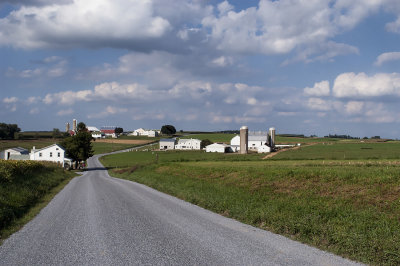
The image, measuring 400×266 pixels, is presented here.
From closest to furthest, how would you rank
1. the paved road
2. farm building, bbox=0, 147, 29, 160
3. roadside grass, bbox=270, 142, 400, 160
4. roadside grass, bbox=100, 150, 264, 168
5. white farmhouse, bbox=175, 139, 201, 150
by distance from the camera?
the paved road, roadside grass, bbox=270, 142, 400, 160, roadside grass, bbox=100, 150, 264, 168, farm building, bbox=0, 147, 29, 160, white farmhouse, bbox=175, 139, 201, 150

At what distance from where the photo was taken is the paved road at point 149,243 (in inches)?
319

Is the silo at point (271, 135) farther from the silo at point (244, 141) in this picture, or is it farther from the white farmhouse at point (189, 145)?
the white farmhouse at point (189, 145)

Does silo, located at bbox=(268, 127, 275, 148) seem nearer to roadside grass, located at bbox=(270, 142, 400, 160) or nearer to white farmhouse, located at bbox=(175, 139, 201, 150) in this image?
white farmhouse, located at bbox=(175, 139, 201, 150)

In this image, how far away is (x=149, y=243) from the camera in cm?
953

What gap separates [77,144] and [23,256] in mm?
82663

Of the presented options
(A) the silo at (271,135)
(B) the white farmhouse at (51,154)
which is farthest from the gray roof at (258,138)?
(B) the white farmhouse at (51,154)

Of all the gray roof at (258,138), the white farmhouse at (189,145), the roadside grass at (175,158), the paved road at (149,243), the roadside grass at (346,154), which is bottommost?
the roadside grass at (175,158)

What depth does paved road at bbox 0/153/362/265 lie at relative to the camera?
8.11 m

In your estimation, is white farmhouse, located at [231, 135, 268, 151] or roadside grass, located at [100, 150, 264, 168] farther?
white farmhouse, located at [231, 135, 268, 151]

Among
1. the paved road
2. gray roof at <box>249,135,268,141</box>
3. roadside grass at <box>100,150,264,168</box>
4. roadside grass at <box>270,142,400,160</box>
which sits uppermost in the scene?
gray roof at <box>249,135,268,141</box>

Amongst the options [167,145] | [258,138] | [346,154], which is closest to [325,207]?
[346,154]

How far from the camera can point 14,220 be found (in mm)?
13328

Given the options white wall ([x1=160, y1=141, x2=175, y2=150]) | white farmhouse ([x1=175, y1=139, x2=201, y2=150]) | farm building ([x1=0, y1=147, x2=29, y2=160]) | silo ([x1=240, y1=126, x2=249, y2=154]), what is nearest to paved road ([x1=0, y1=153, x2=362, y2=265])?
farm building ([x1=0, y1=147, x2=29, y2=160])

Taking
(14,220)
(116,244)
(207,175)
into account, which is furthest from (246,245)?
(207,175)
